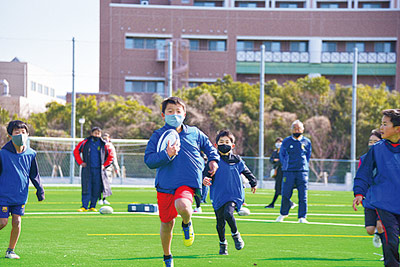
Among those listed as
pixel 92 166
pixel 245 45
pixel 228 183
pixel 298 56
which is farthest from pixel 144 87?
pixel 228 183

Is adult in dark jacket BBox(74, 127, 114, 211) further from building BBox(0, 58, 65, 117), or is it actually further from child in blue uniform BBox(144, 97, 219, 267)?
building BBox(0, 58, 65, 117)

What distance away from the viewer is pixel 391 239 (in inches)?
236

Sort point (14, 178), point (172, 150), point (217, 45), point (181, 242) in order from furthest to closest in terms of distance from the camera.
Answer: point (217, 45) < point (181, 242) < point (14, 178) < point (172, 150)

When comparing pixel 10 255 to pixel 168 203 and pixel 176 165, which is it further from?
pixel 176 165

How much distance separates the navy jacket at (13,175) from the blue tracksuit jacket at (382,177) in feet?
13.5

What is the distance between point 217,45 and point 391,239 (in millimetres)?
54766

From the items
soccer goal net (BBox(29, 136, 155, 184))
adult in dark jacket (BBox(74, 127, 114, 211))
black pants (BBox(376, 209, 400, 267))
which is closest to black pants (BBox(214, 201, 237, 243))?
black pants (BBox(376, 209, 400, 267))

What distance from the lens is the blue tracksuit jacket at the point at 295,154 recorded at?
12660mm

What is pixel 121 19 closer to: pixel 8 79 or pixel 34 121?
Answer: pixel 34 121

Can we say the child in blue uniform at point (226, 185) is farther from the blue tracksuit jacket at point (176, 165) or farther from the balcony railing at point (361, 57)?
the balcony railing at point (361, 57)

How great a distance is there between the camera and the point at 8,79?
34.4 metres

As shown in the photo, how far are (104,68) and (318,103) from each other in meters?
24.3

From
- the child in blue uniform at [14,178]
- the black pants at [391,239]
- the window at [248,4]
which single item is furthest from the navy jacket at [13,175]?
the window at [248,4]

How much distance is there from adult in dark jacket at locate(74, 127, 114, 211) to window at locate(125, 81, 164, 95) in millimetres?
43125
